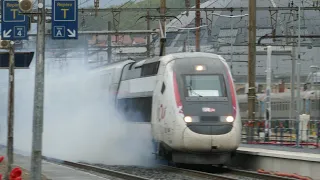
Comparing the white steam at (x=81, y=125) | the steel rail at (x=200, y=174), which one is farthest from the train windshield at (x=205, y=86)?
the white steam at (x=81, y=125)

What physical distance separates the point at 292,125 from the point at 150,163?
11.6 meters

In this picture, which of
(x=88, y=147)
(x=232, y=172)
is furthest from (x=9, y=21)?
(x=88, y=147)

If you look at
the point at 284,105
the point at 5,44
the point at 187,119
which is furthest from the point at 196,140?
the point at 284,105

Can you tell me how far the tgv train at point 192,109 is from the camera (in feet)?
64.3

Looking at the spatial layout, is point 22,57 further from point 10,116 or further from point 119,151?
point 119,151

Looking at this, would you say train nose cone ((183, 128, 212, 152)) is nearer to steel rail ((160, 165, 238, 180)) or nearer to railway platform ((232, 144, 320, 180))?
steel rail ((160, 165, 238, 180))

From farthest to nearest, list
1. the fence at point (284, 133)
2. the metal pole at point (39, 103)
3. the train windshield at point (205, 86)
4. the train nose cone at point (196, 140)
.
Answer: the fence at point (284, 133), the train windshield at point (205, 86), the train nose cone at point (196, 140), the metal pole at point (39, 103)

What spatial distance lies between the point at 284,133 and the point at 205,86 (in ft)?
44.8

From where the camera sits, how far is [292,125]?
3353cm

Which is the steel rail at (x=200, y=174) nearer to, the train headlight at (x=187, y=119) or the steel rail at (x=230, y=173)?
the steel rail at (x=230, y=173)

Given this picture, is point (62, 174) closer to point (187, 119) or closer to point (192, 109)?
point (187, 119)

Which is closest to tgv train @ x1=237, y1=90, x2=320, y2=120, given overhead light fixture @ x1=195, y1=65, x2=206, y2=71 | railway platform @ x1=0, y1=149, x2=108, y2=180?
overhead light fixture @ x1=195, y1=65, x2=206, y2=71

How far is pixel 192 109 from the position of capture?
1988cm

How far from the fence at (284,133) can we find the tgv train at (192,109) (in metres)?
10.9
